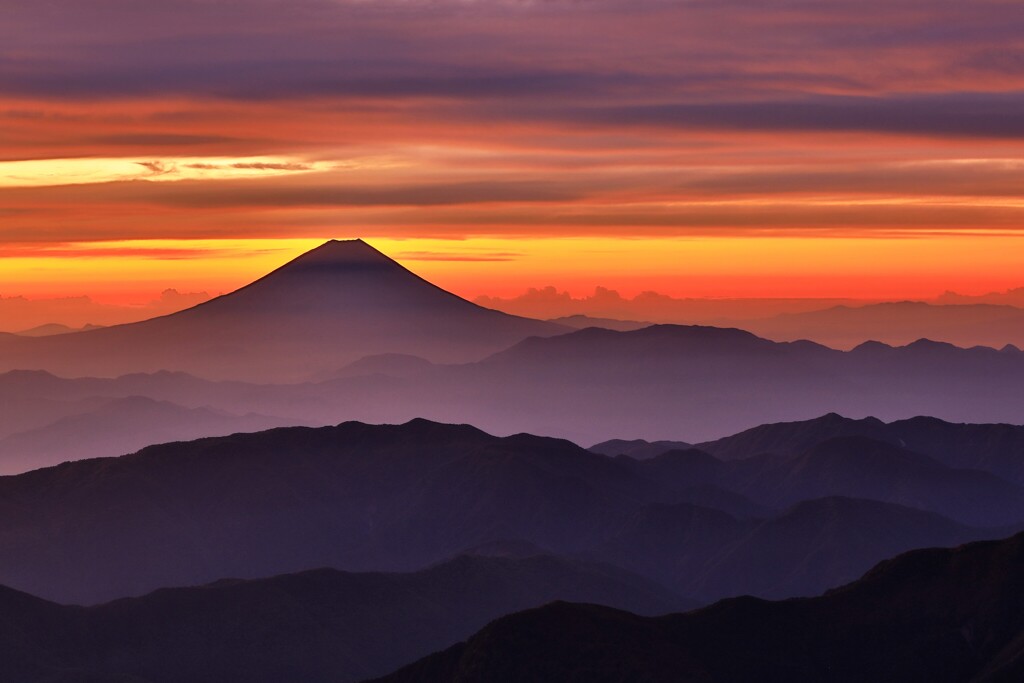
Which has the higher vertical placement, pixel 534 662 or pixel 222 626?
pixel 534 662

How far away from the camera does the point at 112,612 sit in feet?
605

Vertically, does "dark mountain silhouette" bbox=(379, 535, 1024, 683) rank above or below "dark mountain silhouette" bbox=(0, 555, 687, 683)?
above

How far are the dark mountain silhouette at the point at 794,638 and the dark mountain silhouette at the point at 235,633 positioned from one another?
2369 inches

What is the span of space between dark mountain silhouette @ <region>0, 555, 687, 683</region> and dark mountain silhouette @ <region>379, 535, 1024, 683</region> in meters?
60.2

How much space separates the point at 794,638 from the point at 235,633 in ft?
266

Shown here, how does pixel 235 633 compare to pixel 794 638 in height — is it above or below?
below

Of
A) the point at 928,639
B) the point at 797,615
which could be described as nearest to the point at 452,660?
the point at 797,615

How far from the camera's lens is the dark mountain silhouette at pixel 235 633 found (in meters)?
173

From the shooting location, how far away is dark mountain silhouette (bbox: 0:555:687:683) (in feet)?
567

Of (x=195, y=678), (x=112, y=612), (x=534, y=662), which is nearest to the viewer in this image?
(x=534, y=662)

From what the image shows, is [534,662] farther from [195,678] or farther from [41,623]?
[41,623]

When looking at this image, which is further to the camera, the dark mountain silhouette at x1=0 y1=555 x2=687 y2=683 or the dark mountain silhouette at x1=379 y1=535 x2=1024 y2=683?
the dark mountain silhouette at x1=0 y1=555 x2=687 y2=683

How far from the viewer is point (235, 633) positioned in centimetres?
18138

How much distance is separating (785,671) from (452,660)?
73.1ft
